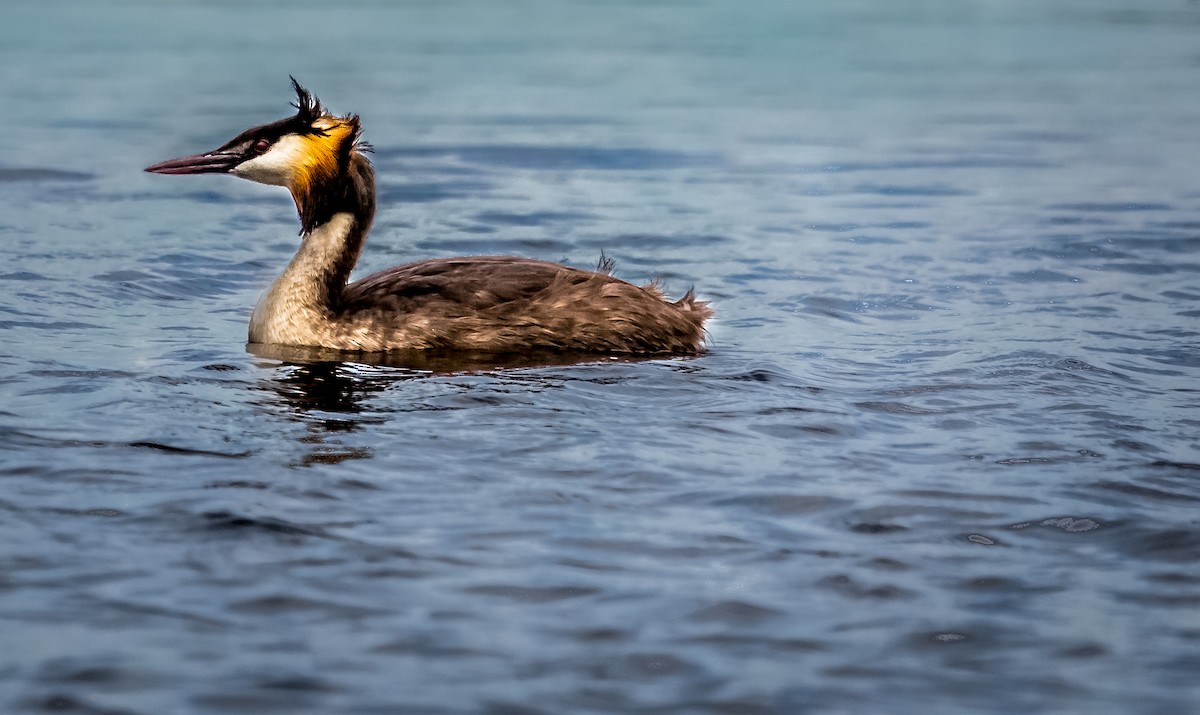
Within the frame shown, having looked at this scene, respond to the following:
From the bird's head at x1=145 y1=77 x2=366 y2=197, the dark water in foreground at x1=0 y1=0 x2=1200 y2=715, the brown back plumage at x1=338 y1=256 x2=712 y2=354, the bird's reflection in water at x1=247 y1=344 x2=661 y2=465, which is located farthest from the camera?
the bird's head at x1=145 y1=77 x2=366 y2=197

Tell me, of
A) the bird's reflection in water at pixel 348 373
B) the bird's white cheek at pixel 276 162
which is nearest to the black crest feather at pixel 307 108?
the bird's white cheek at pixel 276 162

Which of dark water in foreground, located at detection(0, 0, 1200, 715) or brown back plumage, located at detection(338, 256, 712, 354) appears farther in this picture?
brown back plumage, located at detection(338, 256, 712, 354)

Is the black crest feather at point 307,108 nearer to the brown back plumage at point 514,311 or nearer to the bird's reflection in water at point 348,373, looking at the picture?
the brown back plumage at point 514,311

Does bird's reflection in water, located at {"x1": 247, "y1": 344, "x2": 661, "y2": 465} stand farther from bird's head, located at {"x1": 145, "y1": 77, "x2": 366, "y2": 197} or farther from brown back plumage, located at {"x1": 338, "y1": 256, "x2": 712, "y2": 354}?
bird's head, located at {"x1": 145, "y1": 77, "x2": 366, "y2": 197}

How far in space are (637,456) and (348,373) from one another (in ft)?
7.86

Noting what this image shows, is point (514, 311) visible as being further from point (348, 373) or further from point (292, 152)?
point (292, 152)

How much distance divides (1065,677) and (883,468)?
221 centimetres

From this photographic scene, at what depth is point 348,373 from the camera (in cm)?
933

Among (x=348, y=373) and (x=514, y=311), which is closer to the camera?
(x=348, y=373)

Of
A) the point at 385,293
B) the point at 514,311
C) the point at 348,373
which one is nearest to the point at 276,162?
the point at 385,293

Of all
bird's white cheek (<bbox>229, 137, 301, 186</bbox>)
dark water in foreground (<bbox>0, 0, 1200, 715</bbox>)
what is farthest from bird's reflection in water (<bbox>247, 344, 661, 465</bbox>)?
bird's white cheek (<bbox>229, 137, 301, 186</bbox>)

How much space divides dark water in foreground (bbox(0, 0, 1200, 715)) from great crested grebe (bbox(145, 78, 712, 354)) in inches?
13.9

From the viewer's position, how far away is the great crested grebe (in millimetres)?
9766

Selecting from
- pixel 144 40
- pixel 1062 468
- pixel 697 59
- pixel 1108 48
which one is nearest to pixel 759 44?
pixel 697 59
